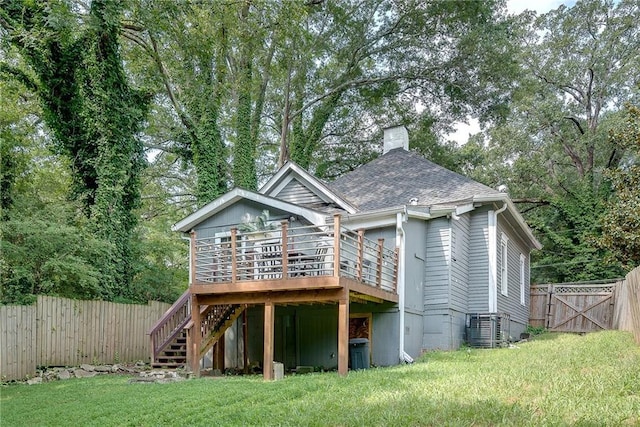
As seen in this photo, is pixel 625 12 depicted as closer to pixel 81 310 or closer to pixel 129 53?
pixel 129 53

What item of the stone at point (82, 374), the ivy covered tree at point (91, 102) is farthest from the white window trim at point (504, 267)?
the ivy covered tree at point (91, 102)

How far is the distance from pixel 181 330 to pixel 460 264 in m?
A: 7.30

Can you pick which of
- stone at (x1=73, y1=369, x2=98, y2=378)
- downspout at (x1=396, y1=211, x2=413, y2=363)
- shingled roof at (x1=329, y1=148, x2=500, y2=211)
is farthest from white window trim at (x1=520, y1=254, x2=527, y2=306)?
stone at (x1=73, y1=369, x2=98, y2=378)

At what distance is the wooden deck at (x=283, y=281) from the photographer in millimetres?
9680

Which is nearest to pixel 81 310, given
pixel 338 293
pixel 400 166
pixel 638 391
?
pixel 338 293

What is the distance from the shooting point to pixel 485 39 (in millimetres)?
20547

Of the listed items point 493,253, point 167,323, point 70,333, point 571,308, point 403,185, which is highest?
point 403,185

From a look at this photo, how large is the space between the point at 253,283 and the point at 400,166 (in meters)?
7.91

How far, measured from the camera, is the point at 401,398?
19.3 ft

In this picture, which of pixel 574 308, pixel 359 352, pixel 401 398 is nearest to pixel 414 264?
pixel 359 352

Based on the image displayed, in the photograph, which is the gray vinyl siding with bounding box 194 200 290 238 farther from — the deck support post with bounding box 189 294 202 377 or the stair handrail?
the deck support post with bounding box 189 294 202 377

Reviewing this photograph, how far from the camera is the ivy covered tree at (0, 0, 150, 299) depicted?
1484 centimetres

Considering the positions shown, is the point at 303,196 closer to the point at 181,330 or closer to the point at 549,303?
the point at 181,330

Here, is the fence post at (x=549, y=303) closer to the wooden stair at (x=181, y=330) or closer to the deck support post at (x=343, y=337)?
the deck support post at (x=343, y=337)
